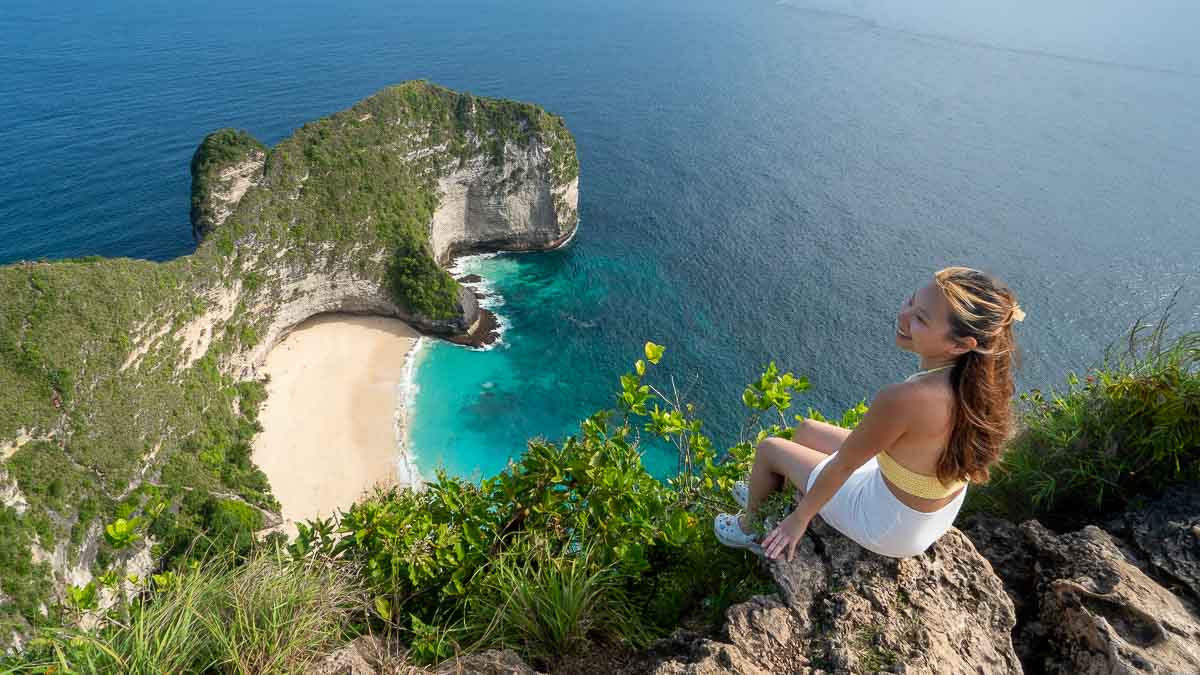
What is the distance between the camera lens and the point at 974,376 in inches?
149

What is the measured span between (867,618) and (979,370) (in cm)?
172

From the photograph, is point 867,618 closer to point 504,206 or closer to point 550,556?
point 550,556

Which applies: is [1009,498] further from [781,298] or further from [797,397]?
[781,298]

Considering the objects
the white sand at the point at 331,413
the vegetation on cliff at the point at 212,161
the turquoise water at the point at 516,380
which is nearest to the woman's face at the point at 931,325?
the white sand at the point at 331,413

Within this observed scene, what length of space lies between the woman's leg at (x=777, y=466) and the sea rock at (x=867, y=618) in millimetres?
438

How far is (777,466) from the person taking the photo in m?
4.93

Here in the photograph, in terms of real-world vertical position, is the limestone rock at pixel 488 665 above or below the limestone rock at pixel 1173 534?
above

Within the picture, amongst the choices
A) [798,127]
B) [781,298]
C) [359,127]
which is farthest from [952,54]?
[359,127]

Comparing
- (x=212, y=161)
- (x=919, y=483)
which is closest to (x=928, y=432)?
(x=919, y=483)

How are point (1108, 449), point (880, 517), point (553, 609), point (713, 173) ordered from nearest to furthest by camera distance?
1. point (880, 517)
2. point (553, 609)
3. point (1108, 449)
4. point (713, 173)

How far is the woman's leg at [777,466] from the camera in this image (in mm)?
4661

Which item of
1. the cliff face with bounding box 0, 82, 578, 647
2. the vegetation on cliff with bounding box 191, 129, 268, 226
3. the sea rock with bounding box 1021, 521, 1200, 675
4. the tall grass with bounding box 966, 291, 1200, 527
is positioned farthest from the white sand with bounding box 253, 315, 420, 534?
the sea rock with bounding box 1021, 521, 1200, 675

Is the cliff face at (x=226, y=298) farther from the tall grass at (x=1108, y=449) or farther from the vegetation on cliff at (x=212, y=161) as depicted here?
the tall grass at (x=1108, y=449)

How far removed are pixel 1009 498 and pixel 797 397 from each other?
3060 centimetres
